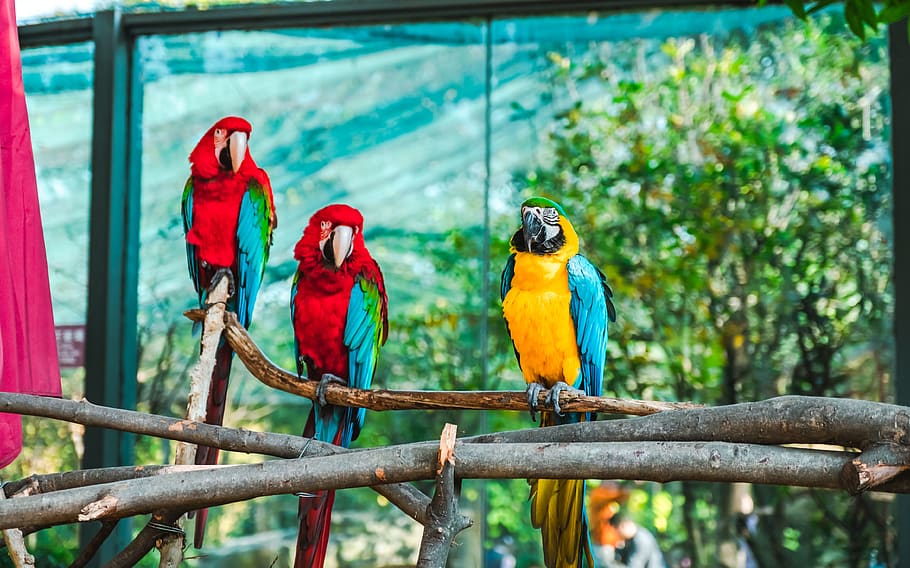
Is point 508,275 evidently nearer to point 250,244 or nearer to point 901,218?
point 250,244

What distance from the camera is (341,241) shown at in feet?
5.14

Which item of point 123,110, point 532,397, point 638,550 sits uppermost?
point 123,110

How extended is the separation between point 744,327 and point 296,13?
2.03 m

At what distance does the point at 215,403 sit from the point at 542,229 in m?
0.71

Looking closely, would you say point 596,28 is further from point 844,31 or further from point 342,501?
point 342,501

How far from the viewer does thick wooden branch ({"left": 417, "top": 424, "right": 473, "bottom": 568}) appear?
1.05 meters

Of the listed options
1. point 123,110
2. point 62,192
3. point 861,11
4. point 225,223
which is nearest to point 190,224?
point 225,223

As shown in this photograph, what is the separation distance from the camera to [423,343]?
314cm

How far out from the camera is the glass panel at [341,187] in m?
3.13

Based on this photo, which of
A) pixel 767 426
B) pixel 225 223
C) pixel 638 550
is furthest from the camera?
pixel 638 550

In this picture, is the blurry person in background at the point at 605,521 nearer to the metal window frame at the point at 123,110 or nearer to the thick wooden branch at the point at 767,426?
the metal window frame at the point at 123,110

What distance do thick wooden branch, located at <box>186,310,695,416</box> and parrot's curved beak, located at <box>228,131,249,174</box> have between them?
297 mm

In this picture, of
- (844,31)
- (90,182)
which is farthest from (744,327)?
(90,182)

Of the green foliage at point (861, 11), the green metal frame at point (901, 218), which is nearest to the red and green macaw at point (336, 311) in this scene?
the green foliage at point (861, 11)
